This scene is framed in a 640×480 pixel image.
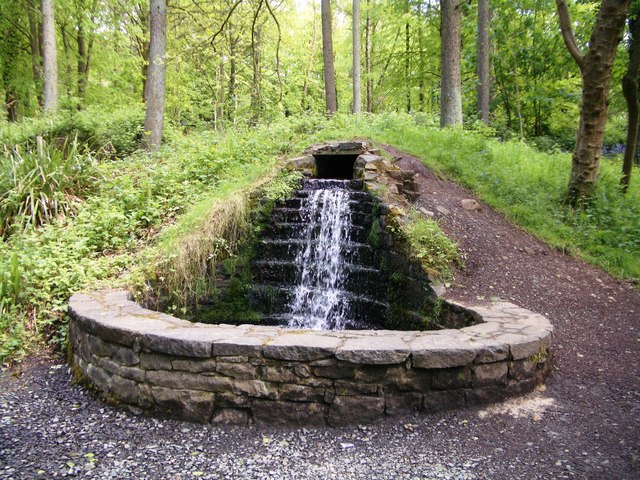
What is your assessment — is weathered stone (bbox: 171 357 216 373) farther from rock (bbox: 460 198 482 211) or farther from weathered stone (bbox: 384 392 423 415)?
rock (bbox: 460 198 482 211)

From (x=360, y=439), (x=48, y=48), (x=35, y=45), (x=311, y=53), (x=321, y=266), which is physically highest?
(x=311, y=53)

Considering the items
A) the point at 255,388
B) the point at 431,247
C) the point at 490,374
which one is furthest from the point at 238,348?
the point at 431,247

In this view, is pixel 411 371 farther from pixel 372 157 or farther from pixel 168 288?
pixel 372 157

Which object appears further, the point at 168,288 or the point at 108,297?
the point at 168,288

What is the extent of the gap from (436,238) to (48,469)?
4.38 m

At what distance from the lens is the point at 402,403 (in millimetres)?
3145

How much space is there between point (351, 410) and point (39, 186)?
18.9 ft

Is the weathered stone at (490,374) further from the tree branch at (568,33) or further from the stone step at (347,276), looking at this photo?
the tree branch at (568,33)

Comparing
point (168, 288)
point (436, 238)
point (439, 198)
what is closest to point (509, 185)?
point (439, 198)

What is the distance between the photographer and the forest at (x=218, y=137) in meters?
5.56

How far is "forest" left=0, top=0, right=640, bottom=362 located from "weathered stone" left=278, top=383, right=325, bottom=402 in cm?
257

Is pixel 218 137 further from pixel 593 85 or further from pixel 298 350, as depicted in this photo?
pixel 298 350

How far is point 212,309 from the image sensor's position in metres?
5.65

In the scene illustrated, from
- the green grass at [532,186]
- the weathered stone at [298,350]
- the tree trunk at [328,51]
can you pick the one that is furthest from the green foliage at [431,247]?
the tree trunk at [328,51]
